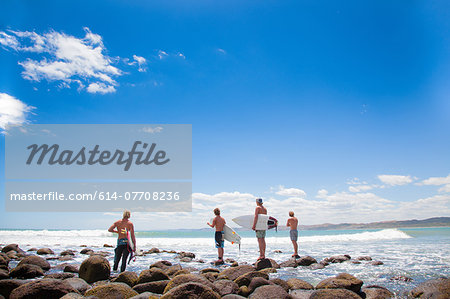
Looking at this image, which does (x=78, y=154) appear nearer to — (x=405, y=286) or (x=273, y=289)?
(x=273, y=289)

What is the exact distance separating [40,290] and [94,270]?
298 cm

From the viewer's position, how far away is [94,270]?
28.1 ft

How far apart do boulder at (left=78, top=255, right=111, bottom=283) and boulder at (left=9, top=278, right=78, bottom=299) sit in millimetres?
2756

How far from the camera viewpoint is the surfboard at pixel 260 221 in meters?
11.2

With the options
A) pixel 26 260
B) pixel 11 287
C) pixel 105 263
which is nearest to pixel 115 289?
pixel 11 287

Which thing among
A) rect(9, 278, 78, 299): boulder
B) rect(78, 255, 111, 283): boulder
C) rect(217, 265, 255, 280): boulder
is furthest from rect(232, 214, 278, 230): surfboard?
rect(9, 278, 78, 299): boulder

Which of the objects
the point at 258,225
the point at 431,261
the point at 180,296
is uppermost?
the point at 258,225

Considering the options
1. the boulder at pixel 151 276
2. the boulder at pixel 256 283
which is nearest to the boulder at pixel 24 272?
the boulder at pixel 151 276

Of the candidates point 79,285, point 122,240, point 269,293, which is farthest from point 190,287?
point 122,240

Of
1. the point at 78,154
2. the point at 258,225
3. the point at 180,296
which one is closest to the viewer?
the point at 180,296

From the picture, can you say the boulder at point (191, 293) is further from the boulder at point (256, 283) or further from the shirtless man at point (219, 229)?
the shirtless man at point (219, 229)

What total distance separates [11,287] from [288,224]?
1081 centimetres

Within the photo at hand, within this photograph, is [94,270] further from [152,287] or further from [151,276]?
[152,287]

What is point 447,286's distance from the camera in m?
5.88
